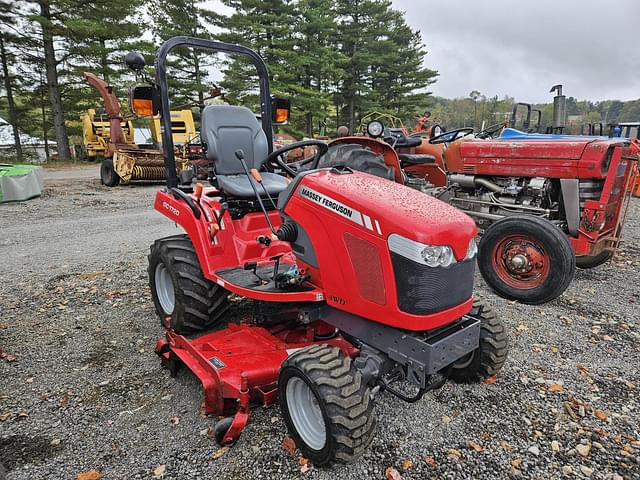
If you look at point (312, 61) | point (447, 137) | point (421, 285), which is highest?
point (312, 61)

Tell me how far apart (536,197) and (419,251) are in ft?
12.4

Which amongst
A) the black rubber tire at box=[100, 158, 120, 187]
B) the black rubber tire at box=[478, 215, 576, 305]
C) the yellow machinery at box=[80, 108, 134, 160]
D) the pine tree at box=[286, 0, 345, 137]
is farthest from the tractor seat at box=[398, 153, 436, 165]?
the pine tree at box=[286, 0, 345, 137]

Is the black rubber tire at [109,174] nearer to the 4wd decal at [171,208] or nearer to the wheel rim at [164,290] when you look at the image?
the 4wd decal at [171,208]

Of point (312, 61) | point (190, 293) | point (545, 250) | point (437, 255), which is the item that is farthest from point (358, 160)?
point (312, 61)

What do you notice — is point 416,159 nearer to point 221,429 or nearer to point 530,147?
point 530,147

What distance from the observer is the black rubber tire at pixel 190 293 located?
9.93ft

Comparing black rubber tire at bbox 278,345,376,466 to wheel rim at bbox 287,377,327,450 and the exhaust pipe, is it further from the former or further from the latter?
the exhaust pipe

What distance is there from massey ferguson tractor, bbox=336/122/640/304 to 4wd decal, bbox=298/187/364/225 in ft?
8.65

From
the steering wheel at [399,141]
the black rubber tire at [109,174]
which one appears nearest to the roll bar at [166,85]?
the steering wheel at [399,141]

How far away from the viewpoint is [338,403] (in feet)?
6.11

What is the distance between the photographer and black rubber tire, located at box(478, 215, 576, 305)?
12.7 ft

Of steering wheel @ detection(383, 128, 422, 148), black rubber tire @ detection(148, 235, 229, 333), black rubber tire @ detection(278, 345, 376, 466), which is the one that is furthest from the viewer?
steering wheel @ detection(383, 128, 422, 148)

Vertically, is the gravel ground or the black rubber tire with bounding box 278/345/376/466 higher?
the black rubber tire with bounding box 278/345/376/466

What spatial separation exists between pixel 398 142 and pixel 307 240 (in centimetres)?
433
